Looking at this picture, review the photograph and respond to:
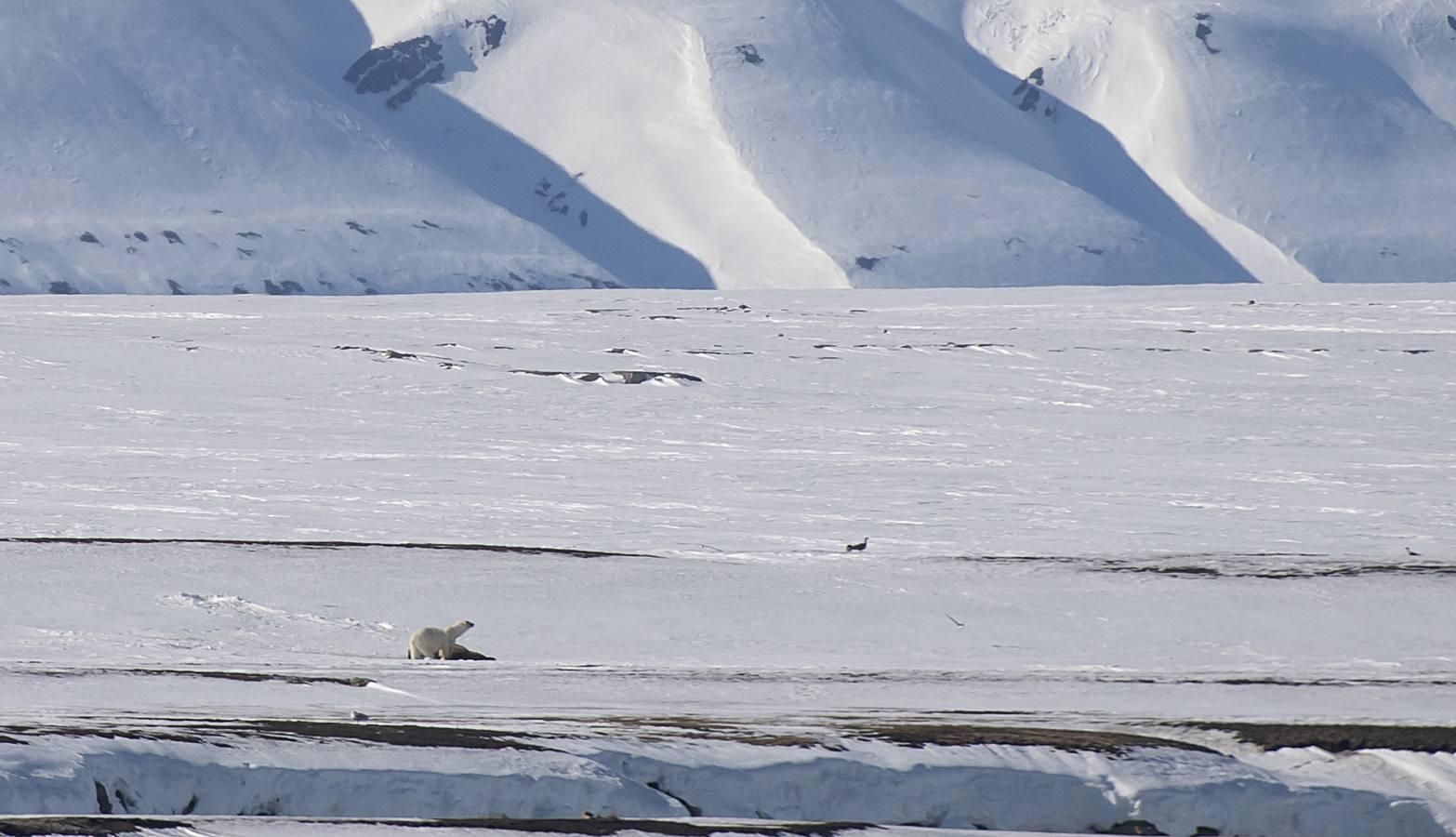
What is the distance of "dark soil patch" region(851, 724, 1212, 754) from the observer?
807 centimetres

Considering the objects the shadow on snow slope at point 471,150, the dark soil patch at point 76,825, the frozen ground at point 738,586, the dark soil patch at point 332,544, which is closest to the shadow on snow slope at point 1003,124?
the shadow on snow slope at point 471,150

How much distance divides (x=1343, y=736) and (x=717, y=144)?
79780 millimetres

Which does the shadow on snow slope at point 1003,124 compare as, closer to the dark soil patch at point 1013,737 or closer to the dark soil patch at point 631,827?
the dark soil patch at point 1013,737

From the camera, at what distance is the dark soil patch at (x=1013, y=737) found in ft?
26.5

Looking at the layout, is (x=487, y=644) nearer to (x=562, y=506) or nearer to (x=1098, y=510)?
(x=562, y=506)

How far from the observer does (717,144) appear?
286 feet

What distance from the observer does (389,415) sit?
23875 mm

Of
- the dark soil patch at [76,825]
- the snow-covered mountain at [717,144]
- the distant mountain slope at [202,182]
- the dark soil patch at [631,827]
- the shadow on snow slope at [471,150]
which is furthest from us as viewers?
the shadow on snow slope at [471,150]

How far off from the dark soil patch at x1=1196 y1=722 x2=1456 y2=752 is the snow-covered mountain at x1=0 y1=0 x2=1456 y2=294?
6588cm

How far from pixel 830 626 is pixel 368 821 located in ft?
19.0

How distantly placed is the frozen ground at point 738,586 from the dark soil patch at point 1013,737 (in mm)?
65

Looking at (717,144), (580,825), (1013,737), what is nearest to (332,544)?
(1013,737)

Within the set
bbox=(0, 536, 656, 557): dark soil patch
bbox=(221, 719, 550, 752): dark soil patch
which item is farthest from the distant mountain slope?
bbox=(221, 719, 550, 752): dark soil patch

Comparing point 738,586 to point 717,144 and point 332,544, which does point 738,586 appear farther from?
point 717,144
